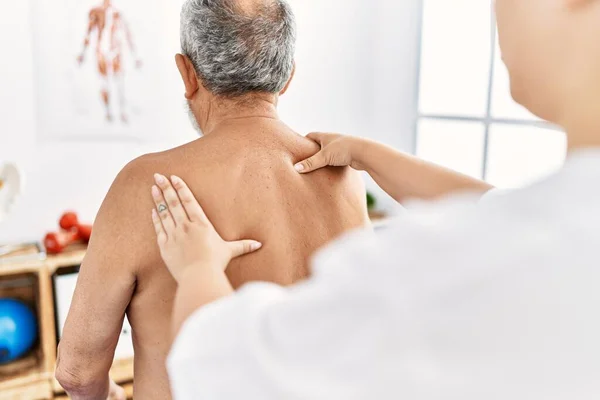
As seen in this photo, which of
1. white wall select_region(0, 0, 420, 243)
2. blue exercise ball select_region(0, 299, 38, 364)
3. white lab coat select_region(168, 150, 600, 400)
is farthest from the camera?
white wall select_region(0, 0, 420, 243)

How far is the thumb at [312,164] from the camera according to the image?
1230mm

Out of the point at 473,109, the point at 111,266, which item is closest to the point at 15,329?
the point at 111,266

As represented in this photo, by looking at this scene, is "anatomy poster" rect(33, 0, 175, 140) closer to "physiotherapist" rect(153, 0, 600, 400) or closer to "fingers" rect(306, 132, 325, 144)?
"fingers" rect(306, 132, 325, 144)

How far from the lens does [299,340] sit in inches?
19.6

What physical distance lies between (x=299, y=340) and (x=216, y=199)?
649 millimetres

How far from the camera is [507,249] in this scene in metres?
0.43

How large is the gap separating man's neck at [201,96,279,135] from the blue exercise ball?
68.1 inches

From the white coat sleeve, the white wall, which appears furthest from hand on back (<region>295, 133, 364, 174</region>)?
the white wall

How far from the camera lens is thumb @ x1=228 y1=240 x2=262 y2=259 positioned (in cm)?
104

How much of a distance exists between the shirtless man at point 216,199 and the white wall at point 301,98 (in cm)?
179

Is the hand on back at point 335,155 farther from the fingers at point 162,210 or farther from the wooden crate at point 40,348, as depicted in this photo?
the wooden crate at point 40,348

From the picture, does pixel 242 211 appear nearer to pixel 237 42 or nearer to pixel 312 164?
pixel 312 164

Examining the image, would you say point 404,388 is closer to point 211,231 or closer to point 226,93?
point 211,231

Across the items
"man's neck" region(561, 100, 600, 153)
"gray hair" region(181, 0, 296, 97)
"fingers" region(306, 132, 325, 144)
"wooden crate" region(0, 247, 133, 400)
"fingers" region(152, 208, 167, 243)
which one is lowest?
"wooden crate" region(0, 247, 133, 400)
